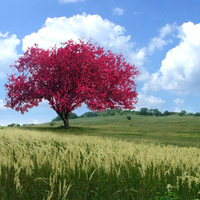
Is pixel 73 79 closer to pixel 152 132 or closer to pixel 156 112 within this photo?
pixel 152 132

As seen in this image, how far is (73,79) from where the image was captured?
73.9 ft

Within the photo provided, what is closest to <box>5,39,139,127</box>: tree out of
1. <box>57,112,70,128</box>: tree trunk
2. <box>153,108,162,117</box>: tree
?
<box>57,112,70,128</box>: tree trunk

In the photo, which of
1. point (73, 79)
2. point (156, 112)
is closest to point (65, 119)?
point (73, 79)

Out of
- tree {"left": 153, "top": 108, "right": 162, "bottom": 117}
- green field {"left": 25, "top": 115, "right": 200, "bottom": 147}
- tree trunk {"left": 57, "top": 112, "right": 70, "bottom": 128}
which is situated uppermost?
tree {"left": 153, "top": 108, "right": 162, "bottom": 117}

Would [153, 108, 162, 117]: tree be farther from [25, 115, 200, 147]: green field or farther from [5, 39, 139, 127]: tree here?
[5, 39, 139, 127]: tree

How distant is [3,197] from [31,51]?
23.9 metres

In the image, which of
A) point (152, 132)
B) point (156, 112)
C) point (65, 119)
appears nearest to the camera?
point (152, 132)

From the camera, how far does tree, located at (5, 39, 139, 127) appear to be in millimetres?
21484

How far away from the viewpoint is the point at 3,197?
419 cm

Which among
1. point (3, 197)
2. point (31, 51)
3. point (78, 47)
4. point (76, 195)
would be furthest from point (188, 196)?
point (31, 51)

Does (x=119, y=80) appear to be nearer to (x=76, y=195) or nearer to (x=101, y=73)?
(x=101, y=73)

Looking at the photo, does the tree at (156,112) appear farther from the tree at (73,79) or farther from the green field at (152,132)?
the tree at (73,79)

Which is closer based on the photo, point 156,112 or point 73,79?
point 73,79

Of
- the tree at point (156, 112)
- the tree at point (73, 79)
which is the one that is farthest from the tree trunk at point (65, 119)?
the tree at point (156, 112)
